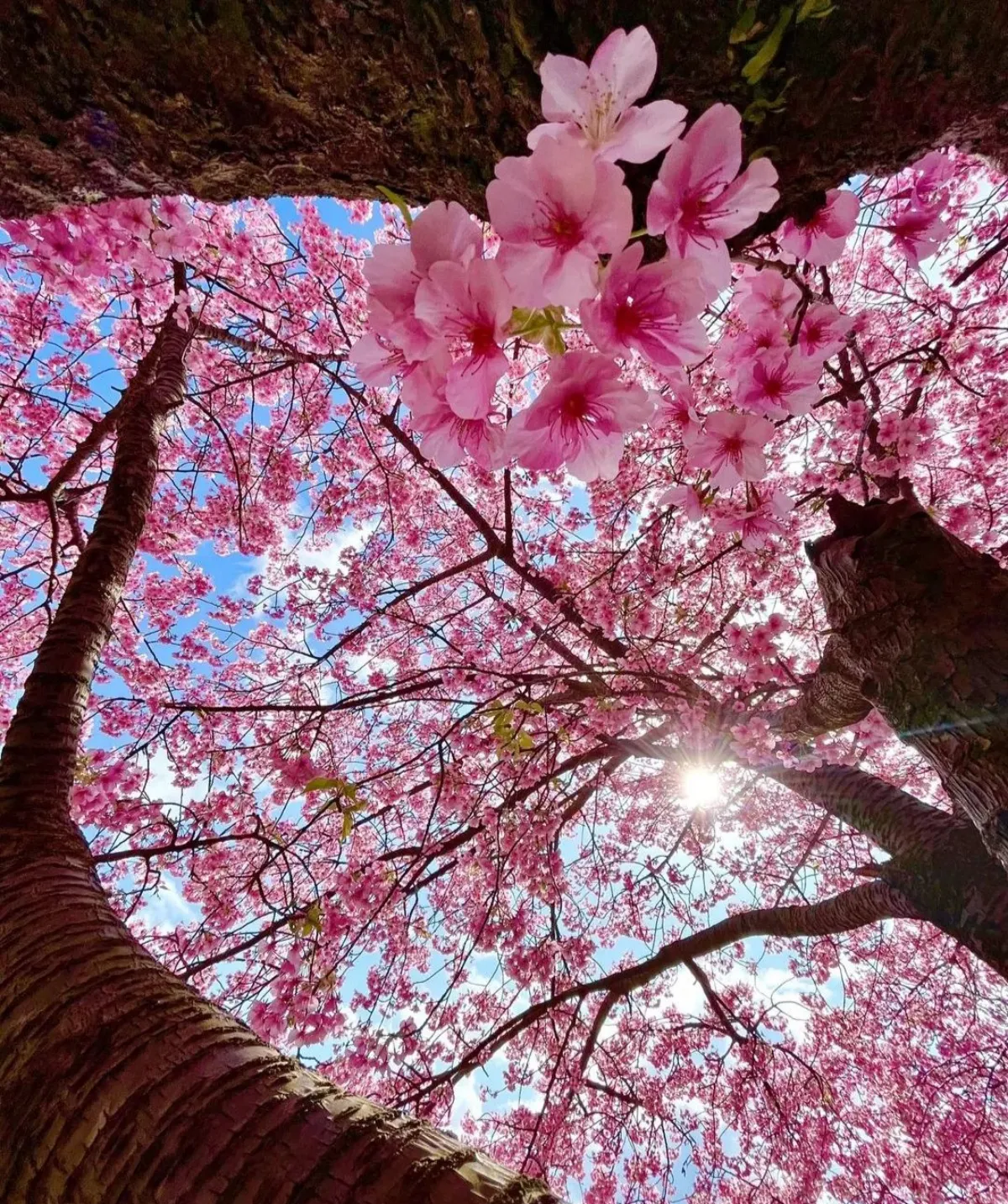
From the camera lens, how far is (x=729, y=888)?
8703 mm

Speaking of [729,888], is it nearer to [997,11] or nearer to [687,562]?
[687,562]

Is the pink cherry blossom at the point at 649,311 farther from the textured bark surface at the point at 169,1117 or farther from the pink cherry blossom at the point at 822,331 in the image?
the textured bark surface at the point at 169,1117

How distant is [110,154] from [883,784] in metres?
4.77

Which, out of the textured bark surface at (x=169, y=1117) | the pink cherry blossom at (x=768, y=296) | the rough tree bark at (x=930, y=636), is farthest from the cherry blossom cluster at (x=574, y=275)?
the rough tree bark at (x=930, y=636)

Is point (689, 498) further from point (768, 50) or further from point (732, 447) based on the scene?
point (768, 50)

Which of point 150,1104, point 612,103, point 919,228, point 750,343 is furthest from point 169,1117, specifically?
point 919,228

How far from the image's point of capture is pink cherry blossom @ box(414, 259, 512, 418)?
823 mm

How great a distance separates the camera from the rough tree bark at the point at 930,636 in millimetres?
1702

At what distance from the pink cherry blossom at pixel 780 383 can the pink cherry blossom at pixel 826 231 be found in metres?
0.19

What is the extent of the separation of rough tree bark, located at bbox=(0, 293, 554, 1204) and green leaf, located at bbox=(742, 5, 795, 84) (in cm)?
167

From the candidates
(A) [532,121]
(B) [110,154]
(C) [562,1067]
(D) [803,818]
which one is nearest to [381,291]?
(A) [532,121]

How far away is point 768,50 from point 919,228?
82cm

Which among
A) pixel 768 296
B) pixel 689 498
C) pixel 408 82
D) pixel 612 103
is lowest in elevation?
pixel 612 103

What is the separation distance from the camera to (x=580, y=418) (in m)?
1.01
